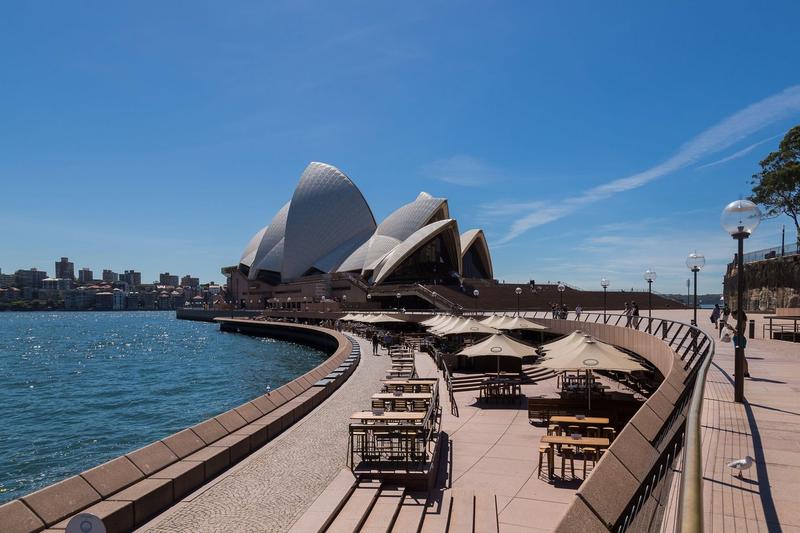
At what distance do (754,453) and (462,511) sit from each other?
3602mm

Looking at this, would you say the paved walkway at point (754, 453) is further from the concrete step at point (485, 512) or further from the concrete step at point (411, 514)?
the concrete step at point (411, 514)

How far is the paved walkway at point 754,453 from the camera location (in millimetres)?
3885

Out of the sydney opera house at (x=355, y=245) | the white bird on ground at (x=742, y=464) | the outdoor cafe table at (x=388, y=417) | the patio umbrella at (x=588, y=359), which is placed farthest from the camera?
the sydney opera house at (x=355, y=245)

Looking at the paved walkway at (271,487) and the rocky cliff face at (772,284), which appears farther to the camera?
the rocky cliff face at (772,284)

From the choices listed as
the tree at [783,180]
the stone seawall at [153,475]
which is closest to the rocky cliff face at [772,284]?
the tree at [783,180]

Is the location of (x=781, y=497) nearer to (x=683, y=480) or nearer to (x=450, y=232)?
(x=683, y=480)

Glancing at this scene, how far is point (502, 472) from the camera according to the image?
8711 mm

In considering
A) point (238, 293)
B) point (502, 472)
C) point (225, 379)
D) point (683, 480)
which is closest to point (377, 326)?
point (225, 379)

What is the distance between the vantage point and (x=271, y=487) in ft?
25.6

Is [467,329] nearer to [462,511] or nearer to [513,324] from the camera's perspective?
[513,324]

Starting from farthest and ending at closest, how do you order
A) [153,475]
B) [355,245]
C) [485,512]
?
[355,245] < [153,475] < [485,512]

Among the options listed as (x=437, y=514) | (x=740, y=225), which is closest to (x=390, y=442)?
(x=437, y=514)

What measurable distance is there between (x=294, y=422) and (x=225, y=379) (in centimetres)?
1980

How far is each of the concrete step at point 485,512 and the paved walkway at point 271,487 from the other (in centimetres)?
228
